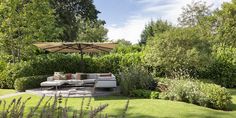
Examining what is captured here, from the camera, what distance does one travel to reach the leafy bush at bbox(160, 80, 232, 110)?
473 inches

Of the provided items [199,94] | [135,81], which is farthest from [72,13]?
[199,94]


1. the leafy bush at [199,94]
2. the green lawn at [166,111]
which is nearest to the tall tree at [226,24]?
the leafy bush at [199,94]

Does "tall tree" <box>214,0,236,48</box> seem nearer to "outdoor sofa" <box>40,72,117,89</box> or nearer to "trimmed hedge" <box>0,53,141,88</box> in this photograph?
"trimmed hedge" <box>0,53,141,88</box>

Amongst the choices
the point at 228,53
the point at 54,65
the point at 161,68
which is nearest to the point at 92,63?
the point at 54,65

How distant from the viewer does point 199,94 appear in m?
12.7

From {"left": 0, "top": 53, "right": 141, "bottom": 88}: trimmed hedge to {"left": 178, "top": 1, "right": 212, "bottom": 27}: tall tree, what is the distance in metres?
18.1

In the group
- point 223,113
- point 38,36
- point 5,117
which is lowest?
point 223,113

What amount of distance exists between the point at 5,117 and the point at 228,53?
1894 cm

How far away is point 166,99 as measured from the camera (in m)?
13.9

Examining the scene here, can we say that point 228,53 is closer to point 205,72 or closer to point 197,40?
point 205,72

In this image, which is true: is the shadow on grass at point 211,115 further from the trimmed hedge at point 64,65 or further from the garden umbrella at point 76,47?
the trimmed hedge at point 64,65

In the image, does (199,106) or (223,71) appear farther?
(223,71)

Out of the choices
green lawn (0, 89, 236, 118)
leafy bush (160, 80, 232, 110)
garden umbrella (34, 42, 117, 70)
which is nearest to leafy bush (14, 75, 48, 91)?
garden umbrella (34, 42, 117, 70)

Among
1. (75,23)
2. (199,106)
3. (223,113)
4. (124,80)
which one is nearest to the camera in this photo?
(223,113)
